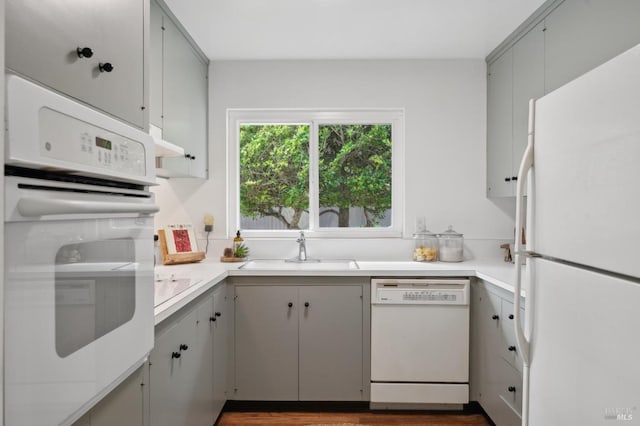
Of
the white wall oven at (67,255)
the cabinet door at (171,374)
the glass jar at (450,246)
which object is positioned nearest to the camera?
the white wall oven at (67,255)

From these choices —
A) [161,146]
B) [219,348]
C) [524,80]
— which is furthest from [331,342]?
[524,80]

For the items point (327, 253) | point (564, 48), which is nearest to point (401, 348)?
point (327, 253)

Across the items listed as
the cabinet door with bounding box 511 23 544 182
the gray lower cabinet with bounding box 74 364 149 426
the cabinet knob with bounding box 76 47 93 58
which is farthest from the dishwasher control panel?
the cabinet knob with bounding box 76 47 93 58

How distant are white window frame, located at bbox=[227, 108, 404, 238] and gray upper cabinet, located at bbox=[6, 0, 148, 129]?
6.49 feet

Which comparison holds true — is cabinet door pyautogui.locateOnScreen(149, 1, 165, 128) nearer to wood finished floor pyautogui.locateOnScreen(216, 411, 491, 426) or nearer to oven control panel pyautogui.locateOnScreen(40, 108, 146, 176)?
oven control panel pyautogui.locateOnScreen(40, 108, 146, 176)

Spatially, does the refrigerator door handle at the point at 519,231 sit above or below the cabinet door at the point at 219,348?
above

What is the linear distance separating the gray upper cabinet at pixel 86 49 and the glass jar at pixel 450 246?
7.54 ft

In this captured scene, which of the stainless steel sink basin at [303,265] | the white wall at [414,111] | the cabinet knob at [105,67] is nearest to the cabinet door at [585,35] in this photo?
the white wall at [414,111]

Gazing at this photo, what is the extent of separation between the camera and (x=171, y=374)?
5.18ft

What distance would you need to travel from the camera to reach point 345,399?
2.50m

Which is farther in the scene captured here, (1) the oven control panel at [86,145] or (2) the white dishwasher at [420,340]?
(2) the white dishwasher at [420,340]

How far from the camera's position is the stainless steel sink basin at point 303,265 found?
255 cm

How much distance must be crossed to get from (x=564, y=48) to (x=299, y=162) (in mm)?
1835

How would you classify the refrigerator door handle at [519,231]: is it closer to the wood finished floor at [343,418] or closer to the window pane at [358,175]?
the wood finished floor at [343,418]
